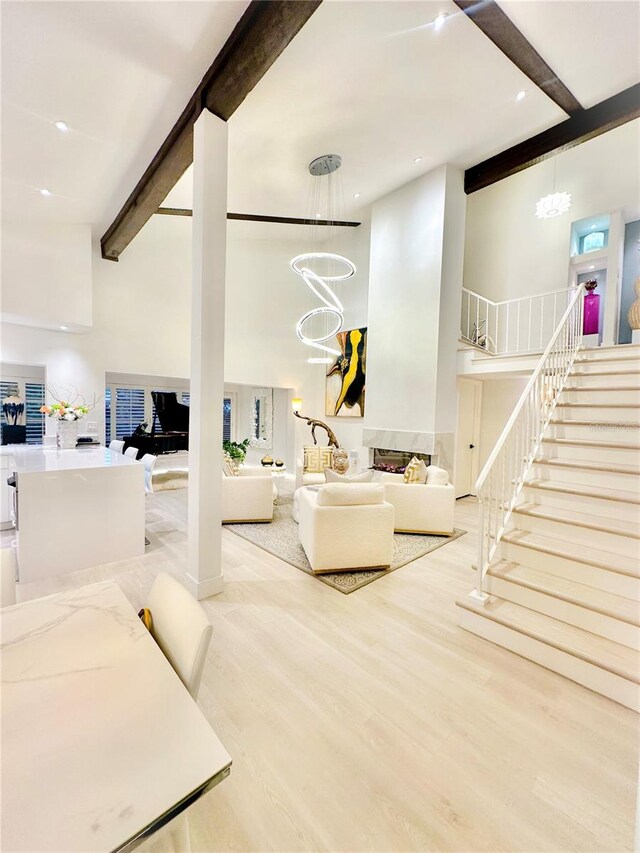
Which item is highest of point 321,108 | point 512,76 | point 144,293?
point 512,76

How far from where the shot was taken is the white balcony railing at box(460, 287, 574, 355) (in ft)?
21.6

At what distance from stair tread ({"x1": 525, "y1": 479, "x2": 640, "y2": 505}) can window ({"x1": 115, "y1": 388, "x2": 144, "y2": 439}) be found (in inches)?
292

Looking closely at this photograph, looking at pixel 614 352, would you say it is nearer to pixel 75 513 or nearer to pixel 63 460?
pixel 75 513

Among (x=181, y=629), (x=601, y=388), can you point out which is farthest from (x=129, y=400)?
(x=601, y=388)

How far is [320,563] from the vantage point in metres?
3.33

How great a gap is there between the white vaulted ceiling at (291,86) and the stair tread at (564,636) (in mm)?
4469

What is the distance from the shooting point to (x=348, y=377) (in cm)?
775

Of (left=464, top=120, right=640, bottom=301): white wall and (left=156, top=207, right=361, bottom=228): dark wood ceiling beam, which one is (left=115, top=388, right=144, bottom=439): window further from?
(left=464, top=120, right=640, bottom=301): white wall

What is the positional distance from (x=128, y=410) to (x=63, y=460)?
4.25 metres

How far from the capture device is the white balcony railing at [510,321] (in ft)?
21.6

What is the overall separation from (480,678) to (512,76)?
18.0ft

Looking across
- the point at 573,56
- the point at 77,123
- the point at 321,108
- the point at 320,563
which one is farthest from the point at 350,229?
the point at 320,563

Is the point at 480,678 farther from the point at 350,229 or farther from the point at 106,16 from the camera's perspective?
the point at 350,229

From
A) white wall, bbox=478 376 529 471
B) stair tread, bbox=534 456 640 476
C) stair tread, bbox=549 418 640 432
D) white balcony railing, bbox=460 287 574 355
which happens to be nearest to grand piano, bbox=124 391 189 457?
white balcony railing, bbox=460 287 574 355
